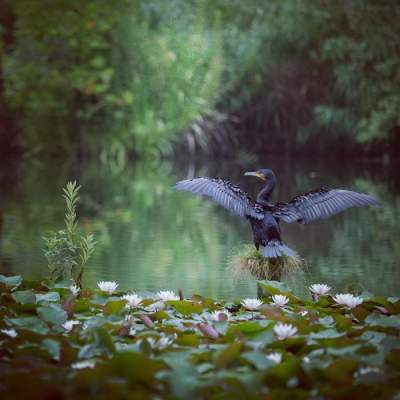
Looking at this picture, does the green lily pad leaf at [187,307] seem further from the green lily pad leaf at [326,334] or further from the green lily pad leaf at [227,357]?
the green lily pad leaf at [227,357]

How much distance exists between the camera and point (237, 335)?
3.17 meters

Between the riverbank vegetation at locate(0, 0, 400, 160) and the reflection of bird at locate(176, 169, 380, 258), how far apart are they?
14165 millimetres

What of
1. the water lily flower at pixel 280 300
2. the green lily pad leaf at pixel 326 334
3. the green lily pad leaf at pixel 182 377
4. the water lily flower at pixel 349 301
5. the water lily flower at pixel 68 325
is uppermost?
the water lily flower at pixel 280 300

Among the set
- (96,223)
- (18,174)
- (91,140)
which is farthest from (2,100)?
(96,223)

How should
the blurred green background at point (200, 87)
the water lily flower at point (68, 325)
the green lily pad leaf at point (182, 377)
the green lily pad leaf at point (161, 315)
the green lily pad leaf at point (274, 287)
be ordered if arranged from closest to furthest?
1. the green lily pad leaf at point (182, 377)
2. the water lily flower at point (68, 325)
3. the green lily pad leaf at point (161, 315)
4. the green lily pad leaf at point (274, 287)
5. the blurred green background at point (200, 87)

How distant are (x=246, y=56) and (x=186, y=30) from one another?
1.41 meters

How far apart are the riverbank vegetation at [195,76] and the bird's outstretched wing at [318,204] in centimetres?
1415

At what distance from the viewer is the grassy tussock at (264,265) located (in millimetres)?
4941

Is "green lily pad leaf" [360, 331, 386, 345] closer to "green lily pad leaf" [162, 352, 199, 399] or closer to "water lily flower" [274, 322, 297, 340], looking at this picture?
"water lily flower" [274, 322, 297, 340]

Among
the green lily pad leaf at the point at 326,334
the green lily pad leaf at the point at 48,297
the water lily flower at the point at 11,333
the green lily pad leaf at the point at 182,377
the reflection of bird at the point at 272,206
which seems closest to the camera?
the green lily pad leaf at the point at 182,377

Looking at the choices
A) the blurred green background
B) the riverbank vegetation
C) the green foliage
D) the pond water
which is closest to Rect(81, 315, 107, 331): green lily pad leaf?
the green foliage

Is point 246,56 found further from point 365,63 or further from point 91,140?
point 91,140

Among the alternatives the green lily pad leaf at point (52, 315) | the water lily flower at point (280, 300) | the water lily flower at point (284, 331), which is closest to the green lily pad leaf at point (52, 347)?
the green lily pad leaf at point (52, 315)

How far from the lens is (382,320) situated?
346 cm
